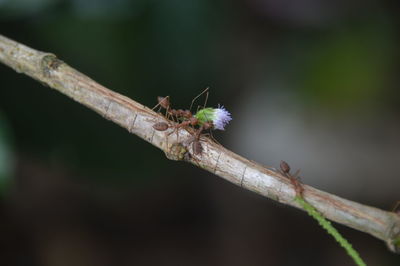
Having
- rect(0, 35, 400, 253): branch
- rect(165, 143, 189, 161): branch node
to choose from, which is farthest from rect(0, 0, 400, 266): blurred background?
rect(165, 143, 189, 161): branch node

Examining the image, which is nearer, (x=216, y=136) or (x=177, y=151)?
(x=177, y=151)

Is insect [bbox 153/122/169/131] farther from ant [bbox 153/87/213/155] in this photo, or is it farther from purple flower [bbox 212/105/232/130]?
purple flower [bbox 212/105/232/130]

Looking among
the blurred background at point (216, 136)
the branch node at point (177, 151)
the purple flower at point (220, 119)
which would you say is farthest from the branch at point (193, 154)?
the blurred background at point (216, 136)

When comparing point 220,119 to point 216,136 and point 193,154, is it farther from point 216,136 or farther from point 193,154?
point 216,136

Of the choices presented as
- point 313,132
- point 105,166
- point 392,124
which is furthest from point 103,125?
point 392,124

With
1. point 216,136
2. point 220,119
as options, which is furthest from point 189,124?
point 216,136

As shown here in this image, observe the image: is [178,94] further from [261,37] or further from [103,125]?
[261,37]

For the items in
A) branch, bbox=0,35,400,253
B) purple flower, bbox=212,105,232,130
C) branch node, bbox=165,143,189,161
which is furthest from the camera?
purple flower, bbox=212,105,232,130
